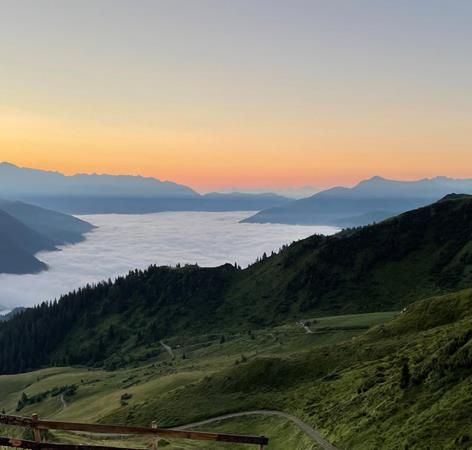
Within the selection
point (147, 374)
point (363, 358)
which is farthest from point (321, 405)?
point (147, 374)

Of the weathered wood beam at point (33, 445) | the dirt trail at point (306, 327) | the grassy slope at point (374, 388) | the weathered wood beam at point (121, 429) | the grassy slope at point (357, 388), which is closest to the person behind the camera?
the weathered wood beam at point (33, 445)

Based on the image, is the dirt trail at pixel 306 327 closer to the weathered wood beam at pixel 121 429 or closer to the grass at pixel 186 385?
the grass at pixel 186 385

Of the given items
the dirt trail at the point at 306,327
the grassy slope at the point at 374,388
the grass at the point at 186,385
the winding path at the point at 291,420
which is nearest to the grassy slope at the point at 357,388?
the grassy slope at the point at 374,388

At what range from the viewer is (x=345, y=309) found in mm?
198875

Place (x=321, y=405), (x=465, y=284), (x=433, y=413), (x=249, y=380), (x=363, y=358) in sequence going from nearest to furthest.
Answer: (x=433, y=413), (x=321, y=405), (x=363, y=358), (x=249, y=380), (x=465, y=284)

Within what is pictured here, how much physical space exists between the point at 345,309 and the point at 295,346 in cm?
8285

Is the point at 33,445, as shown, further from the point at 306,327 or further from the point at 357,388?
the point at 306,327

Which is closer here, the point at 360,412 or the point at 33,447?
the point at 33,447

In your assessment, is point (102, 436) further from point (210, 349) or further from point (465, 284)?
point (465, 284)

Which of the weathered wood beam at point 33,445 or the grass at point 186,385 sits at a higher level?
the weathered wood beam at point 33,445

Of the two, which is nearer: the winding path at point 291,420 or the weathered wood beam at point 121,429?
the weathered wood beam at point 121,429

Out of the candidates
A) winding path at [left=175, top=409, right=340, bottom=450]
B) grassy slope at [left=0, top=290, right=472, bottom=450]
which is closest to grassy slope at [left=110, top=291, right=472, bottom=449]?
grassy slope at [left=0, top=290, right=472, bottom=450]

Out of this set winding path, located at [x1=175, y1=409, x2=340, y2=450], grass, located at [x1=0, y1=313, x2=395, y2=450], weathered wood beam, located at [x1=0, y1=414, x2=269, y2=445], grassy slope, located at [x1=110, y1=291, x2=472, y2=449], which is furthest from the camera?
grass, located at [x1=0, y1=313, x2=395, y2=450]

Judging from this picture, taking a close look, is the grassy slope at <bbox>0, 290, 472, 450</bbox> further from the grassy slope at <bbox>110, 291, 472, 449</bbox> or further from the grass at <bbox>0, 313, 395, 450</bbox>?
the grass at <bbox>0, 313, 395, 450</bbox>
